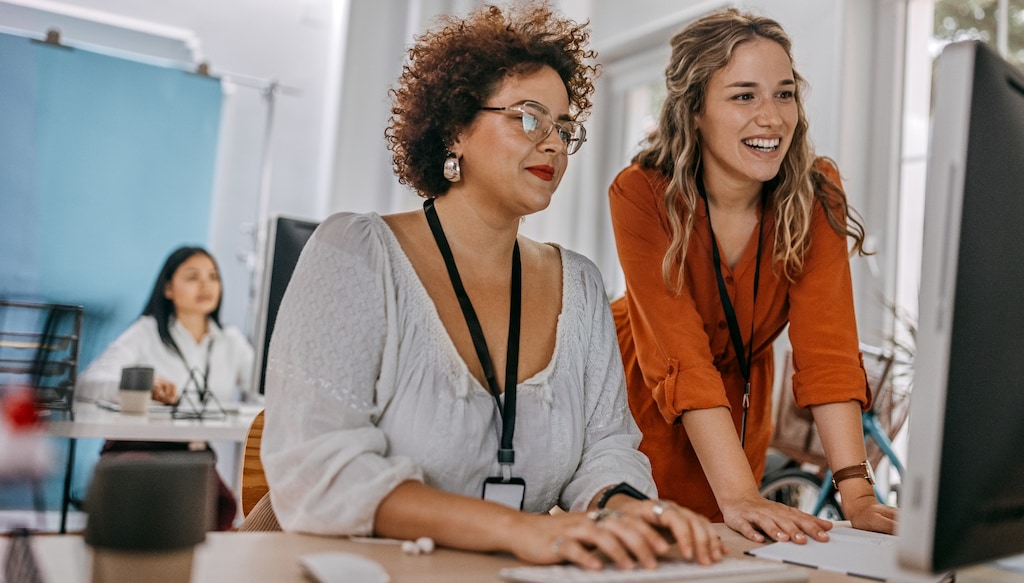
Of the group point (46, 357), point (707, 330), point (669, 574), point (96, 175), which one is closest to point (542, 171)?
point (707, 330)

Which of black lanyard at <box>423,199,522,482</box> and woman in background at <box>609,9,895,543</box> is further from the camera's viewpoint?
woman in background at <box>609,9,895,543</box>

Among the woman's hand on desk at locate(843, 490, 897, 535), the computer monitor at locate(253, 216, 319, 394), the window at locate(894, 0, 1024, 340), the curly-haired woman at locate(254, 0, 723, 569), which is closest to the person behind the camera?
the curly-haired woman at locate(254, 0, 723, 569)

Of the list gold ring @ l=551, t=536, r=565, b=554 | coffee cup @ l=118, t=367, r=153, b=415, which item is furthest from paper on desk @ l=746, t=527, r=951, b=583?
coffee cup @ l=118, t=367, r=153, b=415

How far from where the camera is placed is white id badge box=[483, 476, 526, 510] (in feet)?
3.71

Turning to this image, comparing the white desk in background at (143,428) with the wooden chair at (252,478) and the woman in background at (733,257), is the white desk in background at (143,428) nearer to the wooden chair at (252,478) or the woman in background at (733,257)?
the wooden chair at (252,478)

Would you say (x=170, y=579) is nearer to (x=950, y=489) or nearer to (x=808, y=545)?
(x=950, y=489)

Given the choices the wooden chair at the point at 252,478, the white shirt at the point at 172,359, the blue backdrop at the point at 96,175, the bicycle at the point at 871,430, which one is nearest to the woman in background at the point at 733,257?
the wooden chair at the point at 252,478

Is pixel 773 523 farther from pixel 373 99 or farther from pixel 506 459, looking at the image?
pixel 373 99

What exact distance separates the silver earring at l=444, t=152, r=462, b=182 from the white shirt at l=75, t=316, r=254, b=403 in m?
2.28

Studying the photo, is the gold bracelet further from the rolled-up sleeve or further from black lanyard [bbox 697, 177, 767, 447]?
black lanyard [bbox 697, 177, 767, 447]

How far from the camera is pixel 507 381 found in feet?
3.89

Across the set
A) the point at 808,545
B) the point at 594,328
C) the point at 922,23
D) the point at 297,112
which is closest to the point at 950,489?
the point at 808,545

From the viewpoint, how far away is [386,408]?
114 cm

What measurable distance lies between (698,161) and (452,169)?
0.58m
